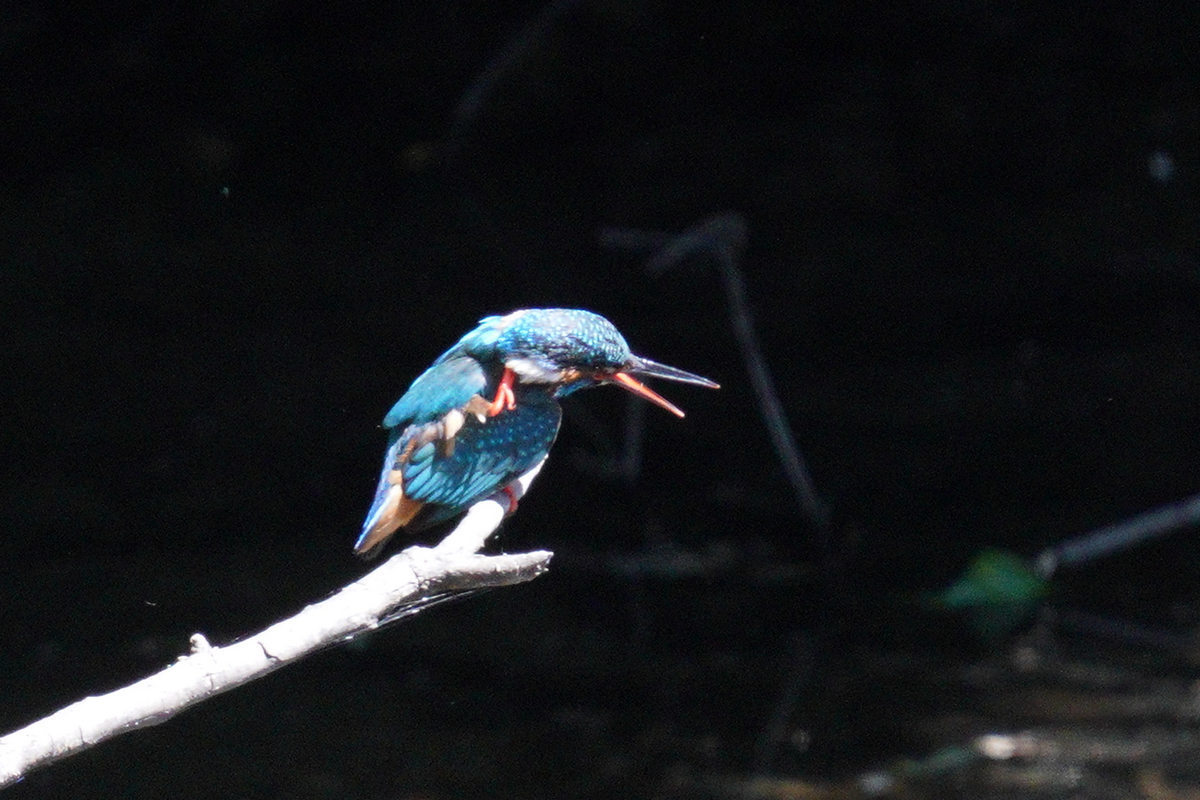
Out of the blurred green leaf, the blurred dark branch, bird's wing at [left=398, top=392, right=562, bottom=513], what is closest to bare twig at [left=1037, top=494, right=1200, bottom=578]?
the blurred green leaf

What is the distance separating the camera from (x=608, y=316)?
5.89 meters

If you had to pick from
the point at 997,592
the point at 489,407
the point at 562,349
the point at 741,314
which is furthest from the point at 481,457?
the point at 997,592

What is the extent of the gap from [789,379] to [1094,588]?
1.40 meters

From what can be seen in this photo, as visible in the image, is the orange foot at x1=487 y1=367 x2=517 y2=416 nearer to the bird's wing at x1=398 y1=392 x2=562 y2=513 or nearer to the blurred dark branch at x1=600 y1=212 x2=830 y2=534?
the bird's wing at x1=398 y1=392 x2=562 y2=513

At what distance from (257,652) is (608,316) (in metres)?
4.44

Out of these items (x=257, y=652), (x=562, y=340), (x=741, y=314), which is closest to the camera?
(x=257, y=652)

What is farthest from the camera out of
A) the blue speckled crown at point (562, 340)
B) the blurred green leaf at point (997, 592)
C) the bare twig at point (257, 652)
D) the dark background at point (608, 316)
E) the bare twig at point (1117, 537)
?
the blurred green leaf at point (997, 592)

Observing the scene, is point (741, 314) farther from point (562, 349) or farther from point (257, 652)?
point (257, 652)

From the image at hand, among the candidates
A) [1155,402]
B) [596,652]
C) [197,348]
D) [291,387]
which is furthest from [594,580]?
[1155,402]

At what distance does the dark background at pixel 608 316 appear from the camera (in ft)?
14.6

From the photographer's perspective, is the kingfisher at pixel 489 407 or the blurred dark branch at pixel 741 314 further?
the blurred dark branch at pixel 741 314

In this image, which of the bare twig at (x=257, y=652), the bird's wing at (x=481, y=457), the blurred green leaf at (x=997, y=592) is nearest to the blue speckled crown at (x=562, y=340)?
A: the bird's wing at (x=481, y=457)

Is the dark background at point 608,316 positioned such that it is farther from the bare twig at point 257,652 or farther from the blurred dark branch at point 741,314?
the bare twig at point 257,652

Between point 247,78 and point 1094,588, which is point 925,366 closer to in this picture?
A: point 1094,588
